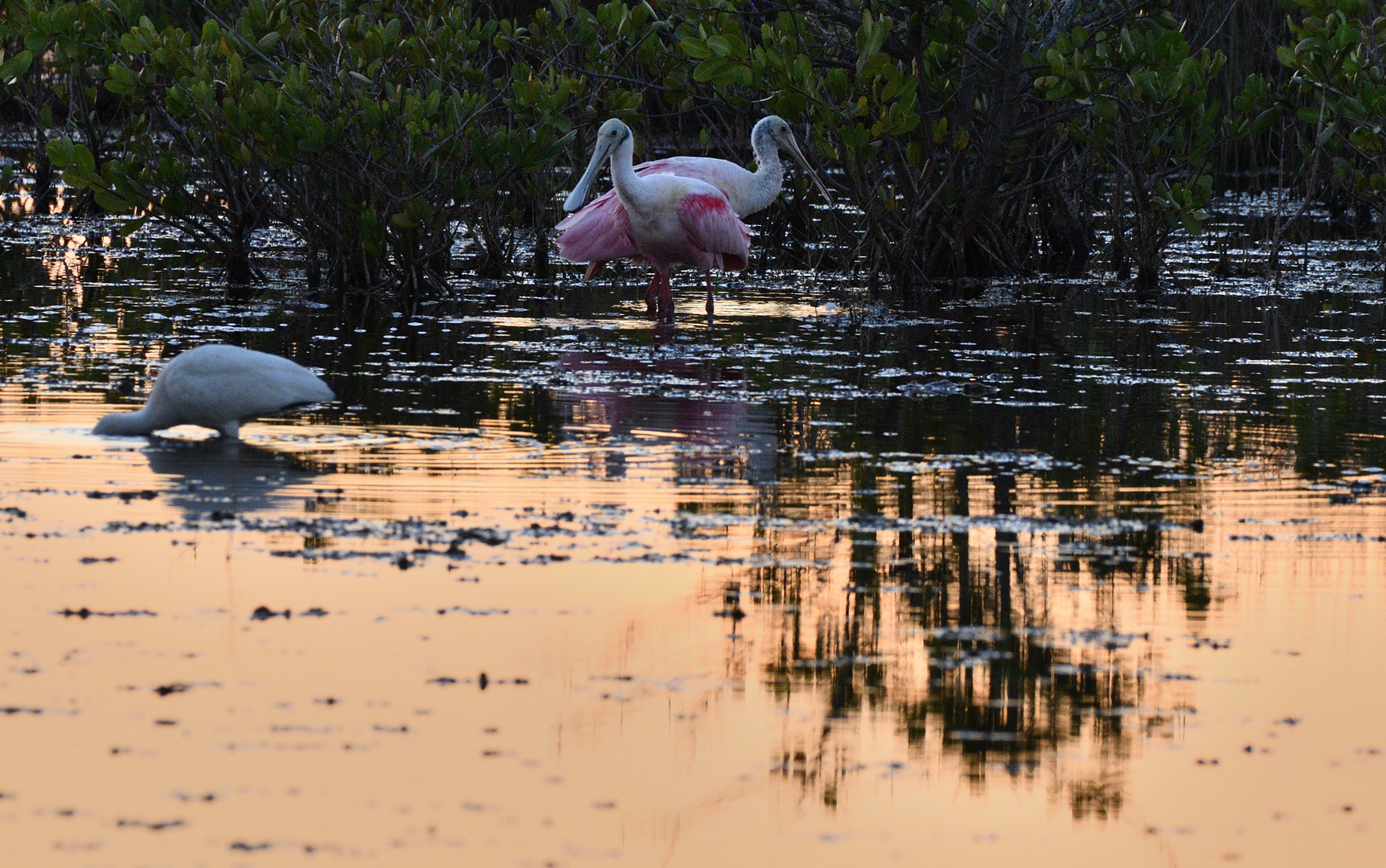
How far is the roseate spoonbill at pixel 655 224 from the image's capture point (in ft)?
37.4

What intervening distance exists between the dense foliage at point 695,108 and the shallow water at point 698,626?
3557mm

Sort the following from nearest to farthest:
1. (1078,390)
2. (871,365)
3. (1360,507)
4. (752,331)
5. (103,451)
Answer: (1360,507) → (103,451) → (1078,390) → (871,365) → (752,331)

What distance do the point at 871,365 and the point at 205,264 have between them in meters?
6.53

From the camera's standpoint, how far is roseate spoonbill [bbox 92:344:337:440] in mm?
6418

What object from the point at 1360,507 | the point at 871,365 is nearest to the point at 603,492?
the point at 1360,507

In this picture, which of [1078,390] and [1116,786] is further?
[1078,390]

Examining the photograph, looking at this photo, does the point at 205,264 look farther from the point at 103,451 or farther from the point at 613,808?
the point at 613,808

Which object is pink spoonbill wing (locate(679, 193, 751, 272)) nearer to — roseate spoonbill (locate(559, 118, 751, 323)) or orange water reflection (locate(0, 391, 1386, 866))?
roseate spoonbill (locate(559, 118, 751, 323))

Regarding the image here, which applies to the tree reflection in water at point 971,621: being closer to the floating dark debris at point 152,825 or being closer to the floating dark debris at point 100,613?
the floating dark debris at point 152,825

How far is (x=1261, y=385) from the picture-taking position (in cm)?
845

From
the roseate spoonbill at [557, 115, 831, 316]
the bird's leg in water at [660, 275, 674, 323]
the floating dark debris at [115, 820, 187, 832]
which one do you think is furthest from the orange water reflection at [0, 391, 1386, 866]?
the roseate spoonbill at [557, 115, 831, 316]

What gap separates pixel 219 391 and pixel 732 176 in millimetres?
6261

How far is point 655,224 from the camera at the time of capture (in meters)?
11.4

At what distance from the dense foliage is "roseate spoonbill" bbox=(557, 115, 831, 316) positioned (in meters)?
0.36
